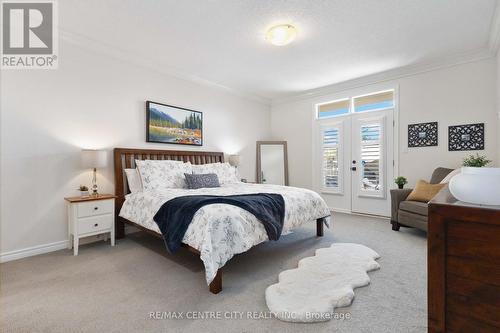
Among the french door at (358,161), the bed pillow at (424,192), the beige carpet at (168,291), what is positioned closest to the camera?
the beige carpet at (168,291)

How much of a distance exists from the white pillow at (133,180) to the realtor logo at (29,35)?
1590 mm

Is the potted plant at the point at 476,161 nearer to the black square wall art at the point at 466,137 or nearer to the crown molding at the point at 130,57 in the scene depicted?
the black square wall art at the point at 466,137

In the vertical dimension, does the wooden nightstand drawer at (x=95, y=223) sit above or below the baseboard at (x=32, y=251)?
above

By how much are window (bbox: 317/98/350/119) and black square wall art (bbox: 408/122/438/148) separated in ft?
4.24

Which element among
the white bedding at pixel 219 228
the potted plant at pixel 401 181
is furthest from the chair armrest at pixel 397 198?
the white bedding at pixel 219 228

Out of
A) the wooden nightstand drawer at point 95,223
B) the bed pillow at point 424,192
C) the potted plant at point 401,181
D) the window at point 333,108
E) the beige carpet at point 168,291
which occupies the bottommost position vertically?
the beige carpet at point 168,291

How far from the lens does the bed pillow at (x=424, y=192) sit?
11.4 ft

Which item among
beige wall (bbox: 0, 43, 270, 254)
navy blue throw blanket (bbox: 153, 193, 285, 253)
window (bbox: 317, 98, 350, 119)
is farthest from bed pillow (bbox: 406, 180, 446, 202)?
beige wall (bbox: 0, 43, 270, 254)

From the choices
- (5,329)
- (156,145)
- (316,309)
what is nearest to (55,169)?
(156,145)

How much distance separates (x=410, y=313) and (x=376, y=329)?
13.9 inches

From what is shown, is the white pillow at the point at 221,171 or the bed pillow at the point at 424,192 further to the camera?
the white pillow at the point at 221,171

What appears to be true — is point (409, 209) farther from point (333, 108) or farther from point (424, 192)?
point (333, 108)

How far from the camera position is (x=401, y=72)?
4348 mm

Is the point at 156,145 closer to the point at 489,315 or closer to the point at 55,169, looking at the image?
the point at 55,169
